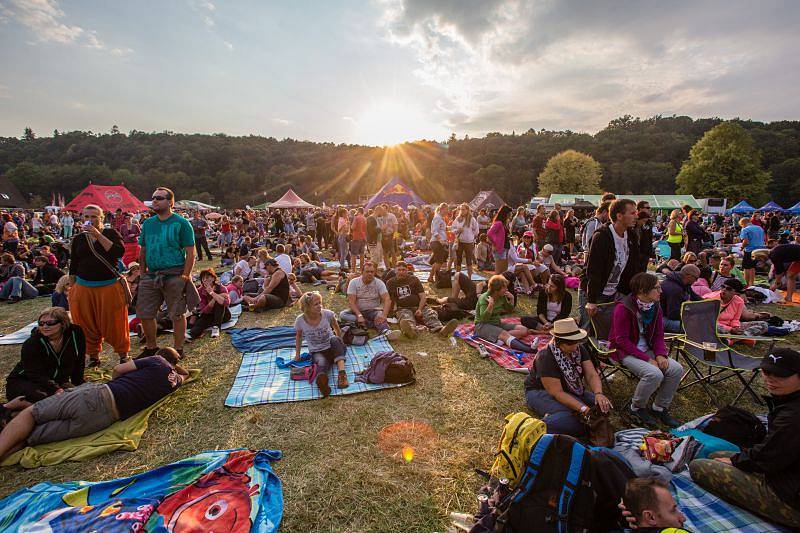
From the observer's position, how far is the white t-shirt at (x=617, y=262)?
4.27 meters

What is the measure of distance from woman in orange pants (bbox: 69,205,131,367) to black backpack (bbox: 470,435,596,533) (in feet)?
16.1

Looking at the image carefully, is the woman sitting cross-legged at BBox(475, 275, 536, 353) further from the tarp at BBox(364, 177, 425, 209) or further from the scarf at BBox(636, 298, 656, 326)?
the tarp at BBox(364, 177, 425, 209)

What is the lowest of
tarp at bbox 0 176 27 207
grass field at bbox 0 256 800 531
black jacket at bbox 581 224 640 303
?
grass field at bbox 0 256 800 531

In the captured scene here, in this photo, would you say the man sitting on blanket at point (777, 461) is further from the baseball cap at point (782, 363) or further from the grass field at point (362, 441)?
the grass field at point (362, 441)

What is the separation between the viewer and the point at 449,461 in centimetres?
314

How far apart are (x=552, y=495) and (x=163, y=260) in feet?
15.4

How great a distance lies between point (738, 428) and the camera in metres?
2.97

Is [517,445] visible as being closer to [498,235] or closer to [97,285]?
[97,285]

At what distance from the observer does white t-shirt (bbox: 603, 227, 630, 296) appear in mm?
4270

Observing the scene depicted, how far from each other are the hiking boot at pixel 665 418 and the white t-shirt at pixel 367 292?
409cm

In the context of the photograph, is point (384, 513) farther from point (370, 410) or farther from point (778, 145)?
point (778, 145)

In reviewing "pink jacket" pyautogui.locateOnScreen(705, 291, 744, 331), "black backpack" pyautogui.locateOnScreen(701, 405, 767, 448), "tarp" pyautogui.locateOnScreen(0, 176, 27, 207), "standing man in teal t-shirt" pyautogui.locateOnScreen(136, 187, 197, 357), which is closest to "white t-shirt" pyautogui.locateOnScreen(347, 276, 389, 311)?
"standing man in teal t-shirt" pyautogui.locateOnScreen(136, 187, 197, 357)

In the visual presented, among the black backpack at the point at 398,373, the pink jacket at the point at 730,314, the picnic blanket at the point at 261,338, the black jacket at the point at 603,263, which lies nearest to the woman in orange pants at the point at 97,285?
the picnic blanket at the point at 261,338

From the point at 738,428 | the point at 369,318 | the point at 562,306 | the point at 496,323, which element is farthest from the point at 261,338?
the point at 738,428
